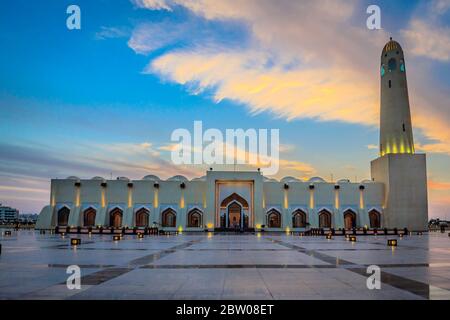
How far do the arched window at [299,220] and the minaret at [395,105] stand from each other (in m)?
11.0

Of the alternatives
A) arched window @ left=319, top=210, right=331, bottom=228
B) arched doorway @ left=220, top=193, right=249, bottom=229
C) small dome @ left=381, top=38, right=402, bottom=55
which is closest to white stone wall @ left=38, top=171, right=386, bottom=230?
arched doorway @ left=220, top=193, right=249, bottom=229

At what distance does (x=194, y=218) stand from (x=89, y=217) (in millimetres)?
11463

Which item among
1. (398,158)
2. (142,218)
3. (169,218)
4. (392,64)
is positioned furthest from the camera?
(142,218)

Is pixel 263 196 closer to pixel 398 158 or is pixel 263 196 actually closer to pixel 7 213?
pixel 398 158

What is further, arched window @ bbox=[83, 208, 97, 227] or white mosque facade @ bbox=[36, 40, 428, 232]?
arched window @ bbox=[83, 208, 97, 227]

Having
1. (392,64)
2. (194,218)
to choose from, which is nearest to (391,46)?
(392,64)

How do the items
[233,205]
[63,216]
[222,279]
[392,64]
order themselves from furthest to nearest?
1. [233,205]
2. [63,216]
3. [392,64]
4. [222,279]

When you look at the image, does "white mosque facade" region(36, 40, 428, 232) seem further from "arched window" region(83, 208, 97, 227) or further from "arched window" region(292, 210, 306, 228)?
"arched window" region(83, 208, 97, 227)

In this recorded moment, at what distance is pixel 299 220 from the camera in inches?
1820

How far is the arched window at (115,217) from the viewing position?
45.6 meters

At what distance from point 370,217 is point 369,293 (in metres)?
41.2

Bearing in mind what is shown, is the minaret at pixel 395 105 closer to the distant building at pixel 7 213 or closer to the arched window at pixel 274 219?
the arched window at pixel 274 219

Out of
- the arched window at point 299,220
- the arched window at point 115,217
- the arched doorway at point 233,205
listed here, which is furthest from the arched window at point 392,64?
the arched window at point 115,217

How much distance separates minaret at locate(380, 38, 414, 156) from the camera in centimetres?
4384
